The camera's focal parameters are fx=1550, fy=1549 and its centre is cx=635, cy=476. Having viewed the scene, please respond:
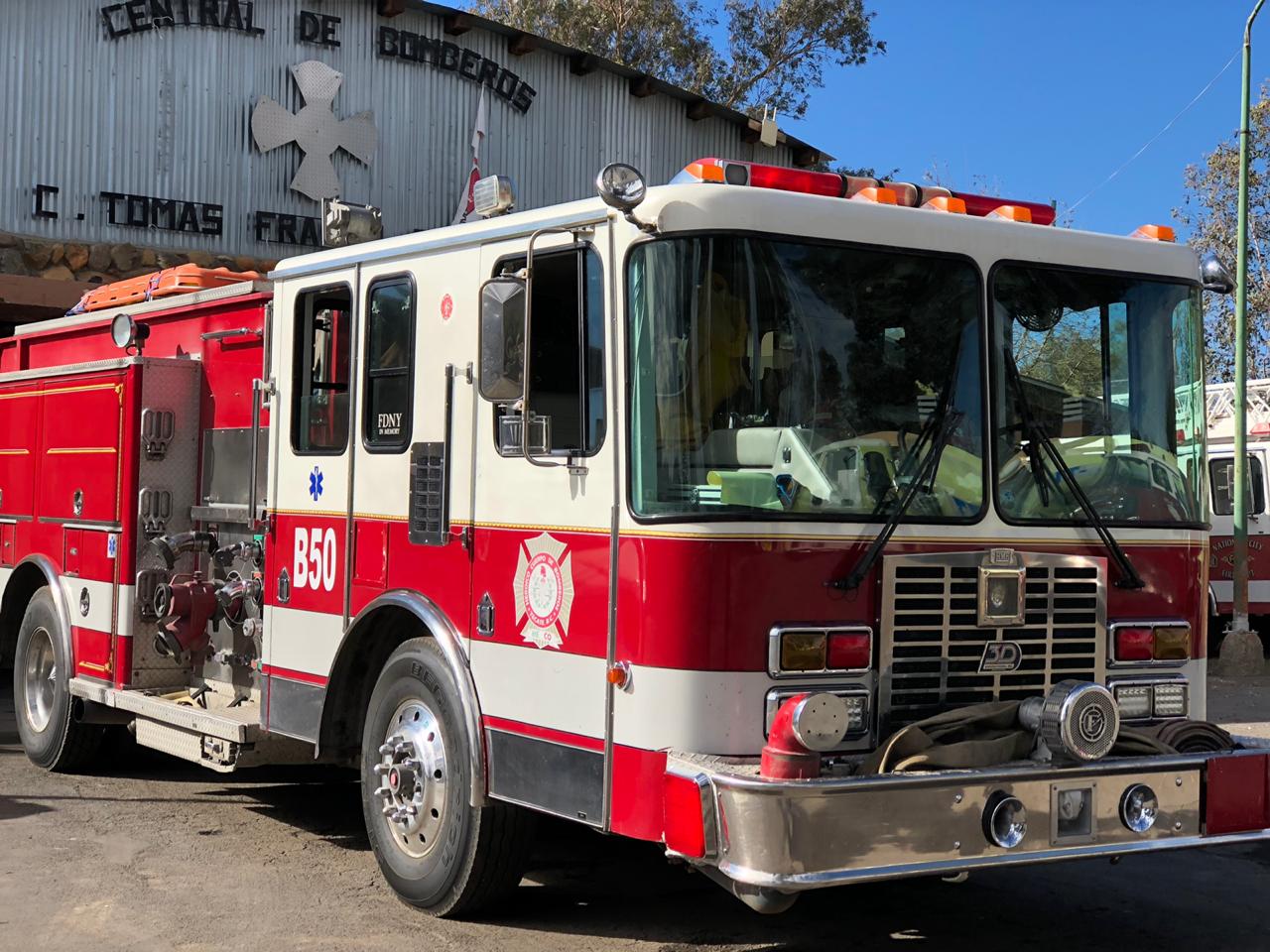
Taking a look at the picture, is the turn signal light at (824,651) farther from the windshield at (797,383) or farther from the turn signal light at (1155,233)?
the turn signal light at (1155,233)

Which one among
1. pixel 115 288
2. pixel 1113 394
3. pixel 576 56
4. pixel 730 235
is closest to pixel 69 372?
pixel 115 288

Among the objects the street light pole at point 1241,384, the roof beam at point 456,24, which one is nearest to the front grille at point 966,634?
the street light pole at point 1241,384

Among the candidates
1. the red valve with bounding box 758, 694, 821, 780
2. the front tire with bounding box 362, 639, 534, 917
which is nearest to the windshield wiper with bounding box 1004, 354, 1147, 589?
the red valve with bounding box 758, 694, 821, 780

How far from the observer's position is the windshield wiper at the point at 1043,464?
5438mm

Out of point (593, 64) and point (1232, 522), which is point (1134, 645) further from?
point (593, 64)

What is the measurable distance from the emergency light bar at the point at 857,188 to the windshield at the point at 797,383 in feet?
0.93

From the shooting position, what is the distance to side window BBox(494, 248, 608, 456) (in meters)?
5.16

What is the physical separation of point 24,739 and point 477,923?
4442 mm

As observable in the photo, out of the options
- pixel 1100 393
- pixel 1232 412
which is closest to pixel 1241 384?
pixel 1232 412

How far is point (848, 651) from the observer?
16.3 ft

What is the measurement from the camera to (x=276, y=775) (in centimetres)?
879

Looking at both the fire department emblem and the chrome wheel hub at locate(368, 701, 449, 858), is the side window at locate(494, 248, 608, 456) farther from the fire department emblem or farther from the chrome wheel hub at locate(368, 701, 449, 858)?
the chrome wheel hub at locate(368, 701, 449, 858)

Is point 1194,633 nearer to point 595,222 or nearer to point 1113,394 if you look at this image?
point 1113,394

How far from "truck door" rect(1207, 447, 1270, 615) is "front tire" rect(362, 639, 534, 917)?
12.9 metres
